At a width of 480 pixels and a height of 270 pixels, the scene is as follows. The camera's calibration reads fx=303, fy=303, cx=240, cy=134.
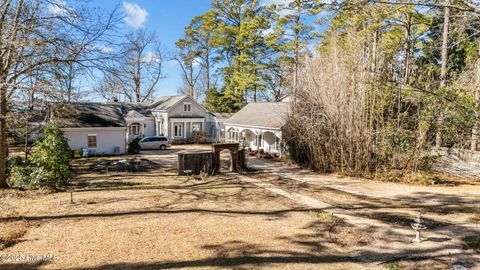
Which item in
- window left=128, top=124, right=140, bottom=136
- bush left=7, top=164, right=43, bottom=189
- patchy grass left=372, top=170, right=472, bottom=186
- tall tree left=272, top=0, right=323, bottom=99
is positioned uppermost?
tall tree left=272, top=0, right=323, bottom=99

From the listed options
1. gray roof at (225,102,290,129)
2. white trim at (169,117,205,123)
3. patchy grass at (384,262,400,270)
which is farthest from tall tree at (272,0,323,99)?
patchy grass at (384,262,400,270)

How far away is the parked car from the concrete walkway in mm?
14213

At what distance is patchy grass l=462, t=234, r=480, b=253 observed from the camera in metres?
7.09

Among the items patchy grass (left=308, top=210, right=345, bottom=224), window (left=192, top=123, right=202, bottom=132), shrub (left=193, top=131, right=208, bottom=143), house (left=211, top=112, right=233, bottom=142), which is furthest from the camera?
window (left=192, top=123, right=202, bottom=132)

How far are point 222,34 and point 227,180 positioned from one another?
2363cm

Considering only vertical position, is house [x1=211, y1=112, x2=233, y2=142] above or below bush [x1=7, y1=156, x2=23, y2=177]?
above

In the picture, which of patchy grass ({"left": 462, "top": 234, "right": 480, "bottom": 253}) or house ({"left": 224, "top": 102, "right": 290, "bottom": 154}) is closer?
patchy grass ({"left": 462, "top": 234, "right": 480, "bottom": 253})

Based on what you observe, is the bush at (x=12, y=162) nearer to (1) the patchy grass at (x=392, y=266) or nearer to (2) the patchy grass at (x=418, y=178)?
(1) the patchy grass at (x=392, y=266)

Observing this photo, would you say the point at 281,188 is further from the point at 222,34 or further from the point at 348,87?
the point at 222,34

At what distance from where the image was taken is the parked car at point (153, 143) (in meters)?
27.4

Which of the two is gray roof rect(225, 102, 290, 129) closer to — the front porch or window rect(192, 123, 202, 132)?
the front porch

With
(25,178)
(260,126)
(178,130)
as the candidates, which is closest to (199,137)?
(178,130)

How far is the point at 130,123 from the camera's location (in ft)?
103

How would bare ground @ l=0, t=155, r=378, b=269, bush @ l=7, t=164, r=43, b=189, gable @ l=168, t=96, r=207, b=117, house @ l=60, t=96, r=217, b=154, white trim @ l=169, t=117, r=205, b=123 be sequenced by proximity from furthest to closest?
gable @ l=168, t=96, r=207, b=117
white trim @ l=169, t=117, r=205, b=123
house @ l=60, t=96, r=217, b=154
bush @ l=7, t=164, r=43, b=189
bare ground @ l=0, t=155, r=378, b=269
